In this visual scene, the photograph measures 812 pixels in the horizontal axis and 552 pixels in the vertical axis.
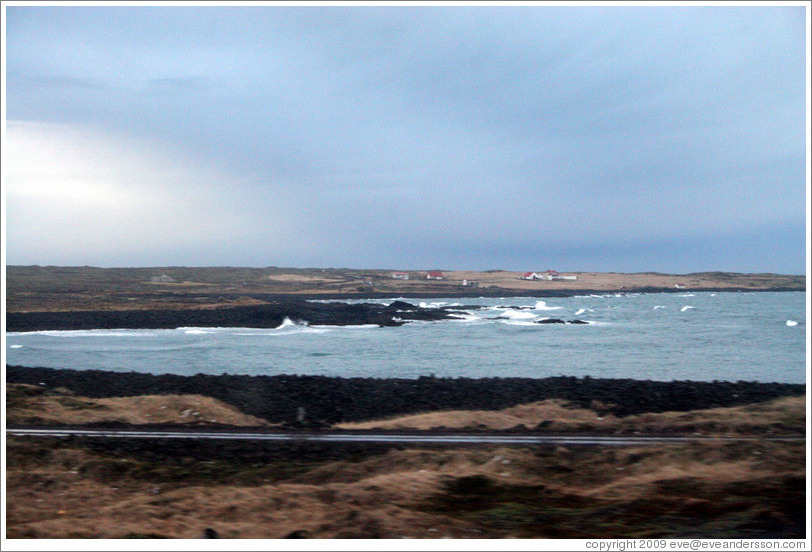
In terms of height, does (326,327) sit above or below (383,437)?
below

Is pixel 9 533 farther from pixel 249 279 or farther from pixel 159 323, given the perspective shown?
pixel 249 279

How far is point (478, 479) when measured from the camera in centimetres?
861

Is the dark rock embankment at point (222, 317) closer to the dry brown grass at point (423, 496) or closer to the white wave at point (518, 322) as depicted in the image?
the white wave at point (518, 322)

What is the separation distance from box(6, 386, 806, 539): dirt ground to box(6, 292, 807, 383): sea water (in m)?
16.1

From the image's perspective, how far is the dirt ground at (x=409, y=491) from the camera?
21.3 ft

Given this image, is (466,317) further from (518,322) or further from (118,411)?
(118,411)

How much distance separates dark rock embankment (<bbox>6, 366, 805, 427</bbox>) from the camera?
17531mm

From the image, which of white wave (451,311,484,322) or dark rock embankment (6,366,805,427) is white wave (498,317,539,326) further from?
dark rock embankment (6,366,805,427)

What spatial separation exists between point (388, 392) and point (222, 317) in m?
35.7

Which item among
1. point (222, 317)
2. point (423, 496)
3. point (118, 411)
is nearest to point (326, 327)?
point (222, 317)

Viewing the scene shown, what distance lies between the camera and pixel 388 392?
1989cm

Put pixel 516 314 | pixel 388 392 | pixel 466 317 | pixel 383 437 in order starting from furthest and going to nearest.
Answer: pixel 516 314, pixel 466 317, pixel 388 392, pixel 383 437

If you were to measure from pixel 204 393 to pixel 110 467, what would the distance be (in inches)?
380

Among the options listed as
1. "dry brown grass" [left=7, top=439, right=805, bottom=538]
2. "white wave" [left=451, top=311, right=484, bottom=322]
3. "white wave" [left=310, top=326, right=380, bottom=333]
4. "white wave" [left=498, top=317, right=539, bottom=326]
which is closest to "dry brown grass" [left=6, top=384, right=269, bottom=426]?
"dry brown grass" [left=7, top=439, right=805, bottom=538]
